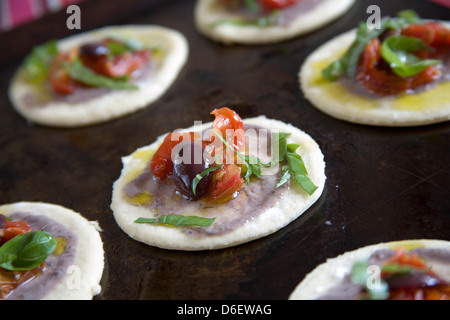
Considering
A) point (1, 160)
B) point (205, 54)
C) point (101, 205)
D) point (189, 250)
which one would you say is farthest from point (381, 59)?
point (1, 160)

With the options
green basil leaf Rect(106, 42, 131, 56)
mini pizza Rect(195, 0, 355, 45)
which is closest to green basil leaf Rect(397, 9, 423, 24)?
mini pizza Rect(195, 0, 355, 45)

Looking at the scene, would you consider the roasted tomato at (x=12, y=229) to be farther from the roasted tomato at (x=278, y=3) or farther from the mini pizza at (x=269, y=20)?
the roasted tomato at (x=278, y=3)

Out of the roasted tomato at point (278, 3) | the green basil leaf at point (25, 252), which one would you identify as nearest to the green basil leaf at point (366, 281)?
the green basil leaf at point (25, 252)

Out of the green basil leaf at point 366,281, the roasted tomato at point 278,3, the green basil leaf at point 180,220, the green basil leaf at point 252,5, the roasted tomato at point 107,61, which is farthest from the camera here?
the green basil leaf at point 252,5

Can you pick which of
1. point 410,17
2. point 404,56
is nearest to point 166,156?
point 404,56

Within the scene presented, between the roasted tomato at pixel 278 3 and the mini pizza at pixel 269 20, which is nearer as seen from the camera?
the mini pizza at pixel 269 20

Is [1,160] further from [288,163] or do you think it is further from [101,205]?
[288,163]

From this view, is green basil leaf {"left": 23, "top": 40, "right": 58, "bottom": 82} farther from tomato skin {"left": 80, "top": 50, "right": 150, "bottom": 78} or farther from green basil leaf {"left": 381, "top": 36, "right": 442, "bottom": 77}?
green basil leaf {"left": 381, "top": 36, "right": 442, "bottom": 77}
